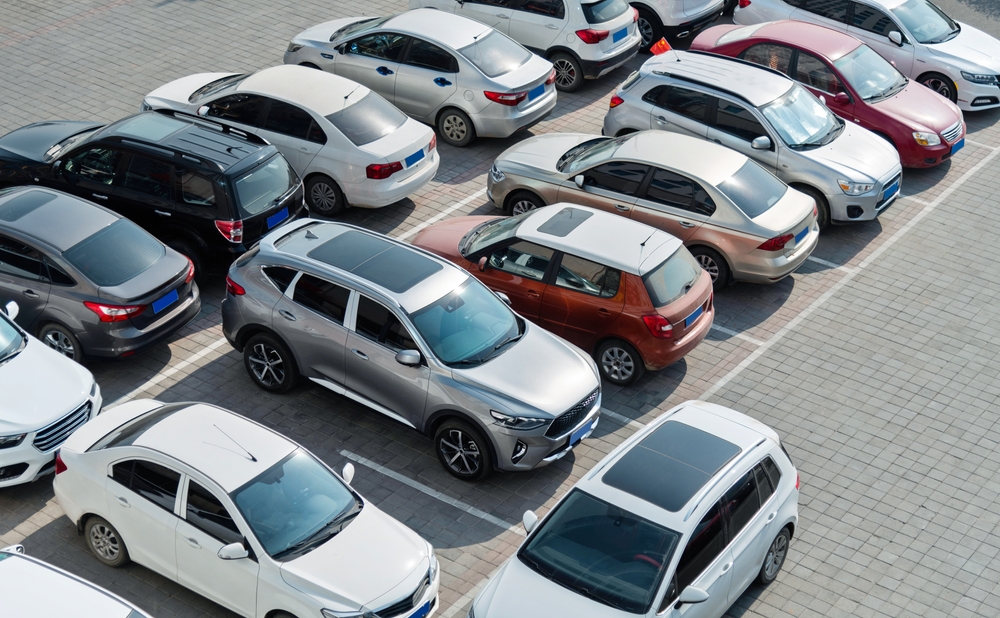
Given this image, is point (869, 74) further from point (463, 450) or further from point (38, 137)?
point (38, 137)

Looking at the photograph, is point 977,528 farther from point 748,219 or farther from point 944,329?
point 748,219

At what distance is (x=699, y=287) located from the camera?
40.0 feet

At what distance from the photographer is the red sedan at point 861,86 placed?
16.3m

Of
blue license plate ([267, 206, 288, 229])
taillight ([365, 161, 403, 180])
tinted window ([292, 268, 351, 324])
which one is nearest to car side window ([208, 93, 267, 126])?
taillight ([365, 161, 403, 180])

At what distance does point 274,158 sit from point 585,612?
24.7 ft

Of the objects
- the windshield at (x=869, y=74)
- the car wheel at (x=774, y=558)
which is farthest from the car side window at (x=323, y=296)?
the windshield at (x=869, y=74)

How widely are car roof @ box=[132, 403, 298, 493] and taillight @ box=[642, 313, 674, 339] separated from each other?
420 centimetres

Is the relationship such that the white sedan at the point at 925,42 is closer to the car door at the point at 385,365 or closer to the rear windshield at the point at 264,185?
the rear windshield at the point at 264,185

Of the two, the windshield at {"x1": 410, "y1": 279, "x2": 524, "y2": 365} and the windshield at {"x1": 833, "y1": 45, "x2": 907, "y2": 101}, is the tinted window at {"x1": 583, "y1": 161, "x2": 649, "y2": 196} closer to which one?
the windshield at {"x1": 410, "y1": 279, "x2": 524, "y2": 365}

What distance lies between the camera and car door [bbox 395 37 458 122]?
16406 mm

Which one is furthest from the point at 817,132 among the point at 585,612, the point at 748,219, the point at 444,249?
the point at 585,612

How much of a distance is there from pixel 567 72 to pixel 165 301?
8.89 meters

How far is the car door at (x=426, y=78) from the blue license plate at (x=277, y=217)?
13.2ft

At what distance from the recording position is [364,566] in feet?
28.3
